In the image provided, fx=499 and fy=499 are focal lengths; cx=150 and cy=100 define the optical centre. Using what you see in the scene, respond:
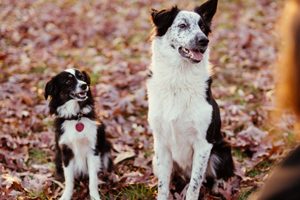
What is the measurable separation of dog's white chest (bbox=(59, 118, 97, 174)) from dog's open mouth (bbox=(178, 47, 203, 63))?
3.69 ft

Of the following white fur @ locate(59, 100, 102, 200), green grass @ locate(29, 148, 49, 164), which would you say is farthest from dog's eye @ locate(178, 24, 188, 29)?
green grass @ locate(29, 148, 49, 164)

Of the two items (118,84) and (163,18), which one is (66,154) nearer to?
(163,18)

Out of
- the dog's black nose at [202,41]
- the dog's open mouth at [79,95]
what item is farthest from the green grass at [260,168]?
the dog's open mouth at [79,95]

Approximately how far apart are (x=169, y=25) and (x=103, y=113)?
2268 millimetres

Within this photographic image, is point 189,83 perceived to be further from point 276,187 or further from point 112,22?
point 112,22

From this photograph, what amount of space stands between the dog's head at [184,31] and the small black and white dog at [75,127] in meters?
0.92

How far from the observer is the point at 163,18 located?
443 centimetres

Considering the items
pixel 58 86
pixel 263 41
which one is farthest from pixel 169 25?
pixel 263 41

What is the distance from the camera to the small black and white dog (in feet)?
15.5

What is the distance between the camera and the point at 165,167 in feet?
15.0

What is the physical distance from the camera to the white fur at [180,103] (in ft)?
14.1

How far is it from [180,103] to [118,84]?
3.31 meters

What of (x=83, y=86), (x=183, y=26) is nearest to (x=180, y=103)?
(x=183, y=26)

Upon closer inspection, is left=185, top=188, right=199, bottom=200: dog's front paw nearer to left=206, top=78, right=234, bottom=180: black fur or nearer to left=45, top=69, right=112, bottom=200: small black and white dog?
left=206, top=78, right=234, bottom=180: black fur
